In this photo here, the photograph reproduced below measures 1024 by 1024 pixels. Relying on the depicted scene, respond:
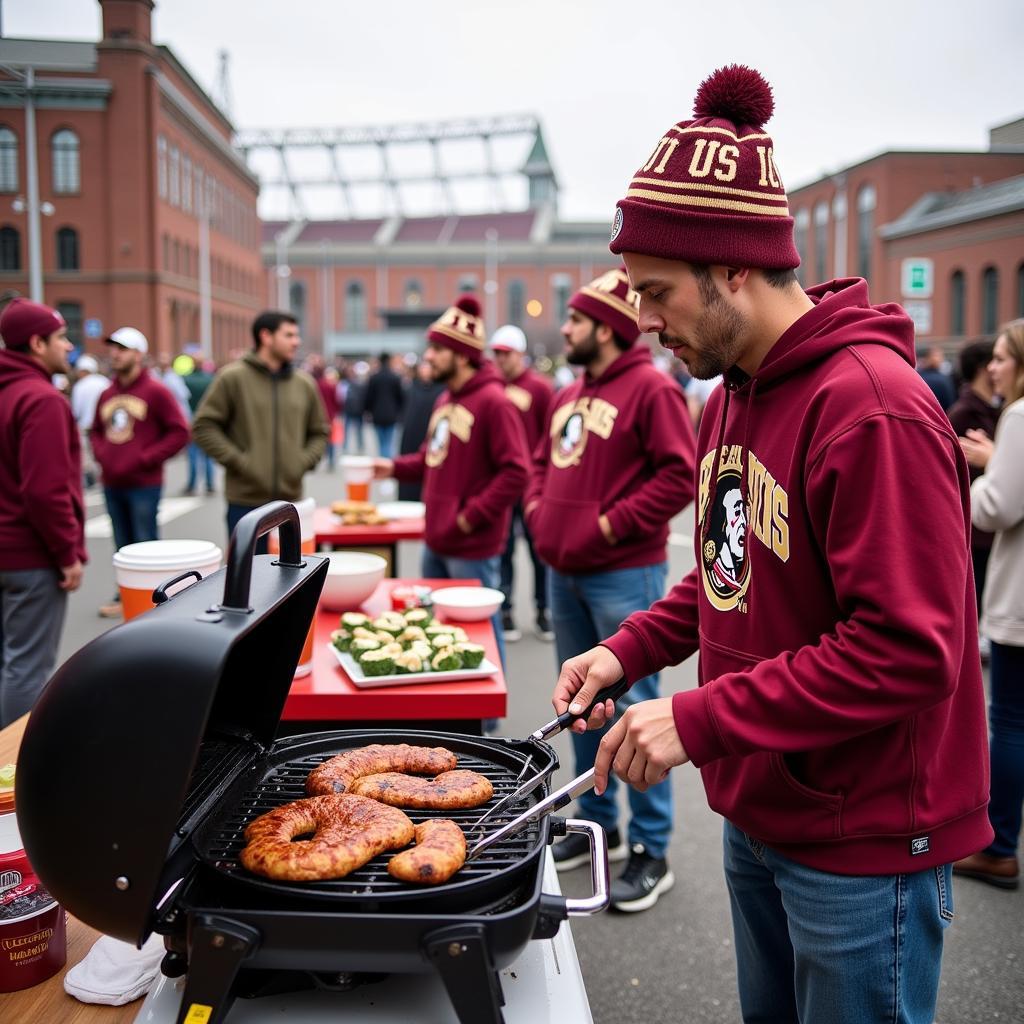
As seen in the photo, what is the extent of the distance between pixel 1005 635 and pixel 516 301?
65.9 m

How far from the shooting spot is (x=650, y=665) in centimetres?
207

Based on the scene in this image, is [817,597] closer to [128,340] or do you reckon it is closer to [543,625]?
[543,625]

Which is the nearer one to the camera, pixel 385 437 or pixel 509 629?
pixel 509 629

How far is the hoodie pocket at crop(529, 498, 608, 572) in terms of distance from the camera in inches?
153

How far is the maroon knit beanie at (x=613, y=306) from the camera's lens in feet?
13.3

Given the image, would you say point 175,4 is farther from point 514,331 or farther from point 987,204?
point 987,204

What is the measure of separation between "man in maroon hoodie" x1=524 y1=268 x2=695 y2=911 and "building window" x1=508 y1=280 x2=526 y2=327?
64343 millimetres

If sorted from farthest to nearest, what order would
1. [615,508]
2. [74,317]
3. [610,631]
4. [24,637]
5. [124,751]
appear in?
1. [74,317]
2. [24,637]
3. [610,631]
4. [615,508]
5. [124,751]

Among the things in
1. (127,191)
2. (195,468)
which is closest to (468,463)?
(195,468)

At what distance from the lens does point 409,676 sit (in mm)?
2828

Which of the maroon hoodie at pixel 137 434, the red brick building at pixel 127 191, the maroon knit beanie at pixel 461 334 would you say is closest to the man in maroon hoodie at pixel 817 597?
the maroon knit beanie at pixel 461 334

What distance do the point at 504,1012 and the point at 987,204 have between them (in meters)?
33.7

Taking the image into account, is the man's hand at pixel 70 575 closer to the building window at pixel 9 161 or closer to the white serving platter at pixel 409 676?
the white serving platter at pixel 409 676

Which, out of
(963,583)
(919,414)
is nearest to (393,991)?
(963,583)
